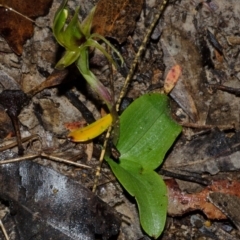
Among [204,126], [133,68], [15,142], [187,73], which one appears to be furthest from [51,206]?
[187,73]

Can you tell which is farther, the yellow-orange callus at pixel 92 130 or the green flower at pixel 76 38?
the yellow-orange callus at pixel 92 130

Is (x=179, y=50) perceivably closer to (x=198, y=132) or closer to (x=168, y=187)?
(x=198, y=132)

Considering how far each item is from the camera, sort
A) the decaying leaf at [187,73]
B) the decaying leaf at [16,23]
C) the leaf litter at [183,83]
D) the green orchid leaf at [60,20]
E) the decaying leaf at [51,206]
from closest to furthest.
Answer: the green orchid leaf at [60,20] < the decaying leaf at [51,206] < the leaf litter at [183,83] < the decaying leaf at [16,23] < the decaying leaf at [187,73]

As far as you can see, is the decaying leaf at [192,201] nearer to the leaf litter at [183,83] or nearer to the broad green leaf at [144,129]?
A: the leaf litter at [183,83]

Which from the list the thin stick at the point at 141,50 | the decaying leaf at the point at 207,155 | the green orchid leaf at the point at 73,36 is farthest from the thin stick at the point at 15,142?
the decaying leaf at the point at 207,155

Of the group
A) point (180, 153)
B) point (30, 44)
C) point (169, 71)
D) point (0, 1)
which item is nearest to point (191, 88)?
point (169, 71)

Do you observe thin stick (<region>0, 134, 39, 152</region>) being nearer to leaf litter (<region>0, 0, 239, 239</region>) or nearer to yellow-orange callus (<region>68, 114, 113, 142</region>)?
leaf litter (<region>0, 0, 239, 239</region>)

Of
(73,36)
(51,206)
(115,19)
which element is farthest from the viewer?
(115,19)

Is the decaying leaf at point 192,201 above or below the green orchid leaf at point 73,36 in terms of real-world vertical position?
below

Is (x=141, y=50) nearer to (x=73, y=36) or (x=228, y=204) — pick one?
(x=73, y=36)
